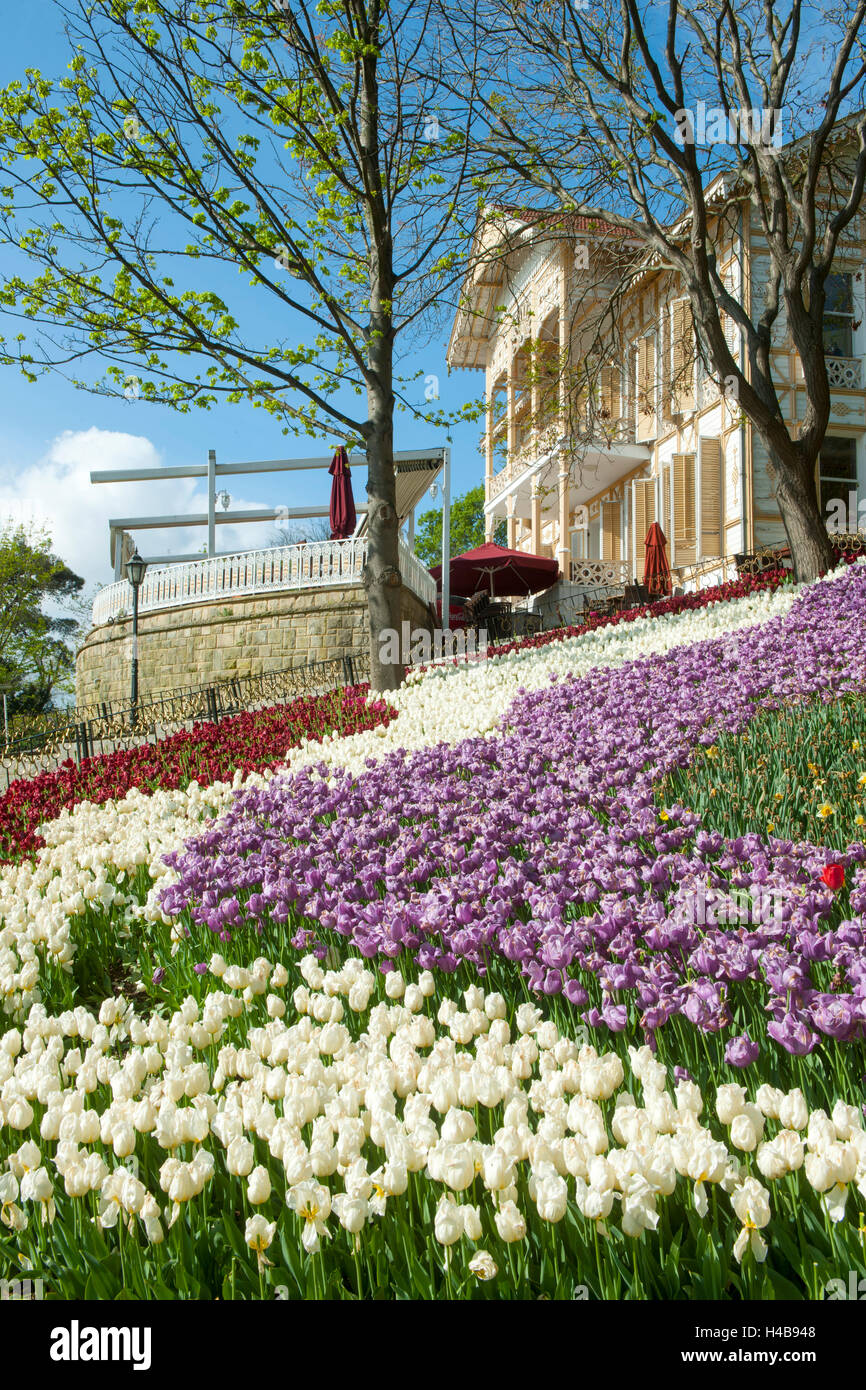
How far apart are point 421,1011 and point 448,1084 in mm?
982

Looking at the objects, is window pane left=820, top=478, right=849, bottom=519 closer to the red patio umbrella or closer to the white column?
the red patio umbrella

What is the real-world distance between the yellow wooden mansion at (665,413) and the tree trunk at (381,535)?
3.76m

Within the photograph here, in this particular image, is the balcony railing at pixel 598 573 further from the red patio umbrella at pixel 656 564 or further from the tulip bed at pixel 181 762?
the tulip bed at pixel 181 762

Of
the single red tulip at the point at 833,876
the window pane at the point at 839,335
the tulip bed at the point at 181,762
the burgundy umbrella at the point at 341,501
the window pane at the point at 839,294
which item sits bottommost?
the single red tulip at the point at 833,876

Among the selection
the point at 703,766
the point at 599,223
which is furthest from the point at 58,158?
the point at 703,766

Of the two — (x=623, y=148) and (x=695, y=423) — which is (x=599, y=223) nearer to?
(x=623, y=148)

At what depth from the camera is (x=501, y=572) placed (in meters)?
25.0

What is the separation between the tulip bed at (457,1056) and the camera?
1734 mm

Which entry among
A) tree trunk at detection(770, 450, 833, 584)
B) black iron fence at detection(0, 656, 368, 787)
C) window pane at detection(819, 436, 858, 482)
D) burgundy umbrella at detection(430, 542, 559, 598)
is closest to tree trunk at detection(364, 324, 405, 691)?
black iron fence at detection(0, 656, 368, 787)

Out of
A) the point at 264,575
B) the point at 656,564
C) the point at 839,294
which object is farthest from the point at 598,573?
the point at 264,575

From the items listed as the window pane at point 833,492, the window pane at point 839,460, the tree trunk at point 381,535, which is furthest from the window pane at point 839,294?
the tree trunk at point 381,535

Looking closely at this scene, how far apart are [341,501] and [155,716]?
21.9ft

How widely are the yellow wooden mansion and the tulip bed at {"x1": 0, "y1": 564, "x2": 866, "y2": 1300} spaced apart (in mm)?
12758
